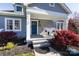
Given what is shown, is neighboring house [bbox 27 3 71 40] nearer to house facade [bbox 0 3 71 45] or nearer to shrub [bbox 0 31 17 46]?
house facade [bbox 0 3 71 45]

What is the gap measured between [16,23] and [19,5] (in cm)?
54

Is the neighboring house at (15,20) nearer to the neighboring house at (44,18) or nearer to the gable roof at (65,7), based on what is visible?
the neighboring house at (44,18)

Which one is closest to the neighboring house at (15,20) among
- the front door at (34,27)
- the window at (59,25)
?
the front door at (34,27)

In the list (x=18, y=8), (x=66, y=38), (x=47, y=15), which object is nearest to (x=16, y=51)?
(x=18, y=8)

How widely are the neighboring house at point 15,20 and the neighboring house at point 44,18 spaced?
168 mm

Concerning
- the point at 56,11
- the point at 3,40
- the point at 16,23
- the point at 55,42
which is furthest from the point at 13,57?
the point at 56,11

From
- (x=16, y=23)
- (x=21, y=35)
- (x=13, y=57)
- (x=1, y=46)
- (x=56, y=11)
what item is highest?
(x=56, y=11)

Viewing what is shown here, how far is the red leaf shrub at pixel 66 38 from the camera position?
4.45 m

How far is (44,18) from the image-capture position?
4.52m

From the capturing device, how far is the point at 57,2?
14.7ft

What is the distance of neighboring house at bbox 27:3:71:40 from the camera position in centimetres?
446

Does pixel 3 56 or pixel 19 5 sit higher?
pixel 19 5

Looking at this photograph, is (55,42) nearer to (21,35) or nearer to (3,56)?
(21,35)

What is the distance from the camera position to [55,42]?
452cm
